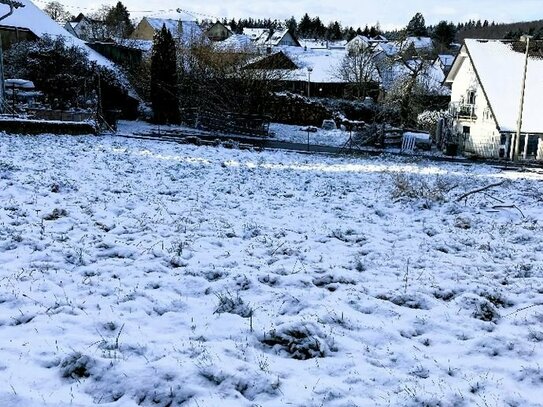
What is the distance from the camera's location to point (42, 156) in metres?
13.1

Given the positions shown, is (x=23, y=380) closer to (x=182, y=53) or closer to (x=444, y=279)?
(x=444, y=279)

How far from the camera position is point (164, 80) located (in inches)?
1316

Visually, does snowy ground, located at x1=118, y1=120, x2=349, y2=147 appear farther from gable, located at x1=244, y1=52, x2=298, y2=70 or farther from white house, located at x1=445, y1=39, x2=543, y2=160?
white house, located at x1=445, y1=39, x2=543, y2=160

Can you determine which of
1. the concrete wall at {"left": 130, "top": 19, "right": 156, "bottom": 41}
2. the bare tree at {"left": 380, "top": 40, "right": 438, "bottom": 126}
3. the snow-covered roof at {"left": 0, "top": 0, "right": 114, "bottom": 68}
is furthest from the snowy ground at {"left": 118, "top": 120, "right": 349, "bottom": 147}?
the concrete wall at {"left": 130, "top": 19, "right": 156, "bottom": 41}

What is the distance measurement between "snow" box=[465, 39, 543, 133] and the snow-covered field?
2458 centimetres

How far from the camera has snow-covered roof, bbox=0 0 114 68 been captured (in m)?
32.6

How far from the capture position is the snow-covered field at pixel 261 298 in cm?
368

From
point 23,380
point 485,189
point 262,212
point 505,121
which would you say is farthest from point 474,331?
point 505,121

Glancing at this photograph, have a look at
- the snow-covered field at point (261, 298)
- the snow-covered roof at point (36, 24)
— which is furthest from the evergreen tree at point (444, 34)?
the snow-covered field at point (261, 298)

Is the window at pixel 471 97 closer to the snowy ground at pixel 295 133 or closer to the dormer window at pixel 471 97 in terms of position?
the dormer window at pixel 471 97

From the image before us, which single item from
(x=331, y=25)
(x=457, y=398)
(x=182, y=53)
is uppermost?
(x=331, y=25)

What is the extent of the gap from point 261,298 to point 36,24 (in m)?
35.2

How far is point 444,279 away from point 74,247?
4.55 meters

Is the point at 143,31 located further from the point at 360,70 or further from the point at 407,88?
the point at 407,88
